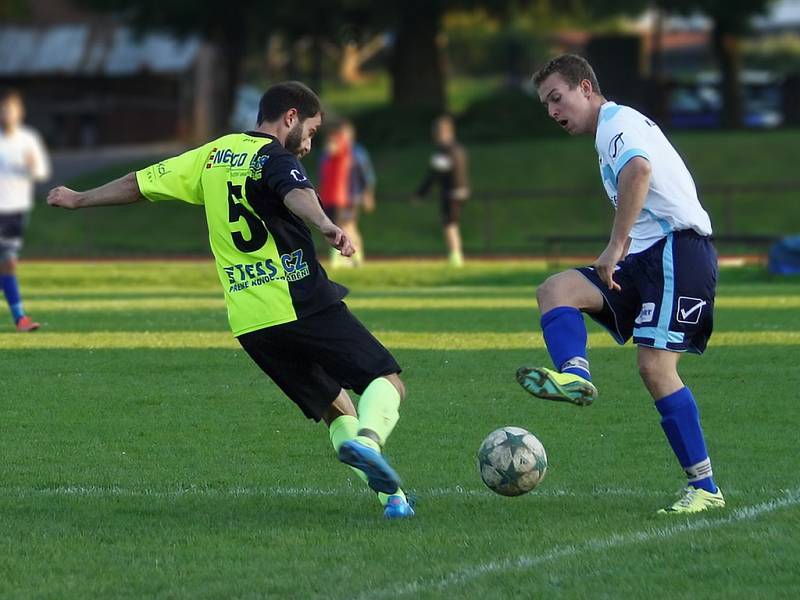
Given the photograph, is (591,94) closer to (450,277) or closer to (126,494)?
(126,494)

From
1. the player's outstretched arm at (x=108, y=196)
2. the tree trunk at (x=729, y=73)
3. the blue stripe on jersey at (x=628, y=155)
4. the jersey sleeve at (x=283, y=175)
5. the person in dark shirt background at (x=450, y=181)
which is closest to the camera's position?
the jersey sleeve at (x=283, y=175)

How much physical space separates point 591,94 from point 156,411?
391cm

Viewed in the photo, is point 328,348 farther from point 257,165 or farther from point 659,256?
point 659,256

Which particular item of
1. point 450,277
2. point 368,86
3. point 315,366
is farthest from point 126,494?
point 368,86

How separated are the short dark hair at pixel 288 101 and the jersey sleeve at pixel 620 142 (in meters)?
1.23

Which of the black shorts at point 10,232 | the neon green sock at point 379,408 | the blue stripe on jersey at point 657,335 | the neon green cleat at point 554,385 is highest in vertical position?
the blue stripe on jersey at point 657,335

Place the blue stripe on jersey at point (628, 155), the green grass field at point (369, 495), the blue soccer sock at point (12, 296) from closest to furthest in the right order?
the green grass field at point (369, 495), the blue stripe on jersey at point (628, 155), the blue soccer sock at point (12, 296)

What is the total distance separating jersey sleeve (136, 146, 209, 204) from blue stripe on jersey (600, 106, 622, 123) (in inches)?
67.9

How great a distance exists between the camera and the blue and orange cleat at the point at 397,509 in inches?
259

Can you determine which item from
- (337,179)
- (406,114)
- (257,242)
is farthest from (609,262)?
(406,114)

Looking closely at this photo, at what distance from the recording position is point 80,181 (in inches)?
1613

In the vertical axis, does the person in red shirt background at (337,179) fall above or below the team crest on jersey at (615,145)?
below

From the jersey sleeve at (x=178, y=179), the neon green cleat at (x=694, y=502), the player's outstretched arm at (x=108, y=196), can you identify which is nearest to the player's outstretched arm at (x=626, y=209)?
the neon green cleat at (x=694, y=502)

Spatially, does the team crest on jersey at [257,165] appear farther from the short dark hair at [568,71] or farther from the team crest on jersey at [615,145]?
the team crest on jersey at [615,145]
